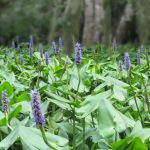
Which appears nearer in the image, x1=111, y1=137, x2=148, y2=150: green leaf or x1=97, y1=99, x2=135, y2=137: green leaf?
x1=111, y1=137, x2=148, y2=150: green leaf

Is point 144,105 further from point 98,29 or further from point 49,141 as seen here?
point 98,29

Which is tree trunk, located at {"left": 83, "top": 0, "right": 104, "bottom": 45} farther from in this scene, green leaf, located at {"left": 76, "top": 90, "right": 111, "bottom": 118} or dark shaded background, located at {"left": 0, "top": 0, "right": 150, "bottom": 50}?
green leaf, located at {"left": 76, "top": 90, "right": 111, "bottom": 118}

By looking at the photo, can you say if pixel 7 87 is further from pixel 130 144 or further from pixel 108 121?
pixel 130 144

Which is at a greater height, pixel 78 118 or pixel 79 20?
pixel 78 118

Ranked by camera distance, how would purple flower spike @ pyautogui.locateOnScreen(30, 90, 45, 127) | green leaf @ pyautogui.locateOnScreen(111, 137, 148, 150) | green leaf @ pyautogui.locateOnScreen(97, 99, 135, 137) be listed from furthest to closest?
green leaf @ pyautogui.locateOnScreen(97, 99, 135, 137) < green leaf @ pyautogui.locateOnScreen(111, 137, 148, 150) < purple flower spike @ pyautogui.locateOnScreen(30, 90, 45, 127)

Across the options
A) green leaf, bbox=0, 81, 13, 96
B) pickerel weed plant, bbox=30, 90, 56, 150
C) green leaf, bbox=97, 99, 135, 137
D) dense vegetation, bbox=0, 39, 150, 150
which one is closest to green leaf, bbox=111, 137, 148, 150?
dense vegetation, bbox=0, 39, 150, 150

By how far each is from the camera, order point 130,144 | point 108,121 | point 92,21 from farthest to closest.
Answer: point 92,21
point 108,121
point 130,144

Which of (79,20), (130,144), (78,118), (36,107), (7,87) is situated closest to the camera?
(36,107)

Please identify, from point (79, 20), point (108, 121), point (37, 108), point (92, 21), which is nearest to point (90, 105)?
point (108, 121)

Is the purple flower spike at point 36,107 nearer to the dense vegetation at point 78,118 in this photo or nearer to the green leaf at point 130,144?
the dense vegetation at point 78,118

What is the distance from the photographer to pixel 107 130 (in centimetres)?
149

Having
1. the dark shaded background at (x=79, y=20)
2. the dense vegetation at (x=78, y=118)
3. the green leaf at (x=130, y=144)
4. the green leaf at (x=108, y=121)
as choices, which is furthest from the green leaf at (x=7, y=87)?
the green leaf at (x=130, y=144)

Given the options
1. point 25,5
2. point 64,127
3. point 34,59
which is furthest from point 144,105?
point 25,5

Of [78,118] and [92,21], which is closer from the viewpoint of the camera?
[78,118]
